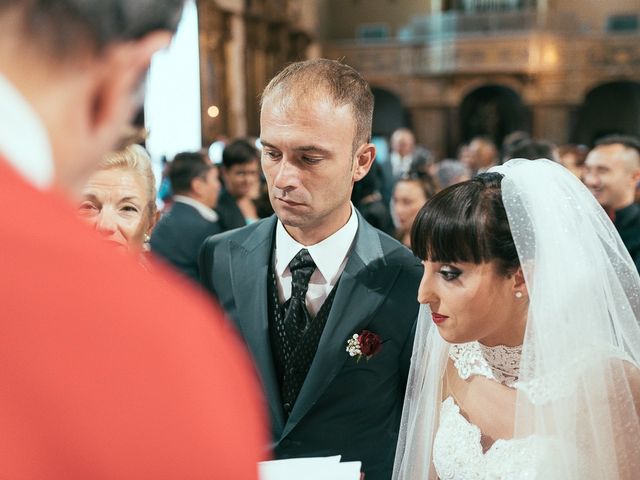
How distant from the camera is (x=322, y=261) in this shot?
208 cm

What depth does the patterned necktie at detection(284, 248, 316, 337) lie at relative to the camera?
80.9 inches

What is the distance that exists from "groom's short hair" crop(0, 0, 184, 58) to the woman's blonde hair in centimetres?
169

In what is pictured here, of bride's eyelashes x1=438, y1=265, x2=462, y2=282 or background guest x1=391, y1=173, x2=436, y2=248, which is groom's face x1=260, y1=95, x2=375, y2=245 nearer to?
bride's eyelashes x1=438, y1=265, x2=462, y2=282

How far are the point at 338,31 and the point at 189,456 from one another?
2065 centimetres

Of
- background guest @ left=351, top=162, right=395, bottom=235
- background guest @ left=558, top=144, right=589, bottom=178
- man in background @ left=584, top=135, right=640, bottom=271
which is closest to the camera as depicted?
man in background @ left=584, top=135, right=640, bottom=271

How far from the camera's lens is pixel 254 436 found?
52cm

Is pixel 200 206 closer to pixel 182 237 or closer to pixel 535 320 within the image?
pixel 182 237

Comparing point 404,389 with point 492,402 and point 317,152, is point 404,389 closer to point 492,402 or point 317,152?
point 492,402

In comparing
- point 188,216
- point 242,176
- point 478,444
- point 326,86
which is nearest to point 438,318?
point 478,444

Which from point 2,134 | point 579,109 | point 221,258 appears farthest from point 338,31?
point 2,134

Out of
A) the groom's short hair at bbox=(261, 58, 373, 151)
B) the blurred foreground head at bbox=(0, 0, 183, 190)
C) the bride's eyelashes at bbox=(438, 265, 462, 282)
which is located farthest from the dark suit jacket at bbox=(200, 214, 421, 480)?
the blurred foreground head at bbox=(0, 0, 183, 190)

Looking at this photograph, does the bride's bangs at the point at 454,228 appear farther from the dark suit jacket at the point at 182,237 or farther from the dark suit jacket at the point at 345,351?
the dark suit jacket at the point at 182,237

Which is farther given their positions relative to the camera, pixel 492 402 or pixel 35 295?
pixel 492 402

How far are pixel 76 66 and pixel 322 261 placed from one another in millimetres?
1551
